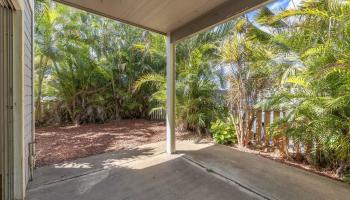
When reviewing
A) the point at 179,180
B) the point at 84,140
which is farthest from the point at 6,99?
the point at 84,140

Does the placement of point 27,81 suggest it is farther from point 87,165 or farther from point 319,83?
point 319,83

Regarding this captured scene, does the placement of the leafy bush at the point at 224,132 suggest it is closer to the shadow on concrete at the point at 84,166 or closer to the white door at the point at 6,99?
the shadow on concrete at the point at 84,166

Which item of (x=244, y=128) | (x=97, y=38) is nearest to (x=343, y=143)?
(x=244, y=128)

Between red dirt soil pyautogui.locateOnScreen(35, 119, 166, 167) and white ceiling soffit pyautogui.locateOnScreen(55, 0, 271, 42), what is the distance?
2.59 m

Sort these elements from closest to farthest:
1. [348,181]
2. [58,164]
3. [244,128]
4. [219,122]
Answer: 1. [348,181]
2. [58,164]
3. [244,128]
4. [219,122]

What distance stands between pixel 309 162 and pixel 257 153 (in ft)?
2.86

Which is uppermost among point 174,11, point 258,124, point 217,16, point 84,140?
point 174,11

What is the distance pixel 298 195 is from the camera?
2164 millimetres

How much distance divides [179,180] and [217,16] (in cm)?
232

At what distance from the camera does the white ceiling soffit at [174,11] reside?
2.38 metres

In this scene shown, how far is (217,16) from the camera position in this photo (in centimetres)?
254

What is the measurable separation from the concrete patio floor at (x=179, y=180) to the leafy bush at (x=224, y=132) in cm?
86

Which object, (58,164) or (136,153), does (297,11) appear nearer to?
(136,153)

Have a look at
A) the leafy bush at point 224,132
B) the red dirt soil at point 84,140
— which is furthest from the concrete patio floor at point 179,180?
the leafy bush at point 224,132
